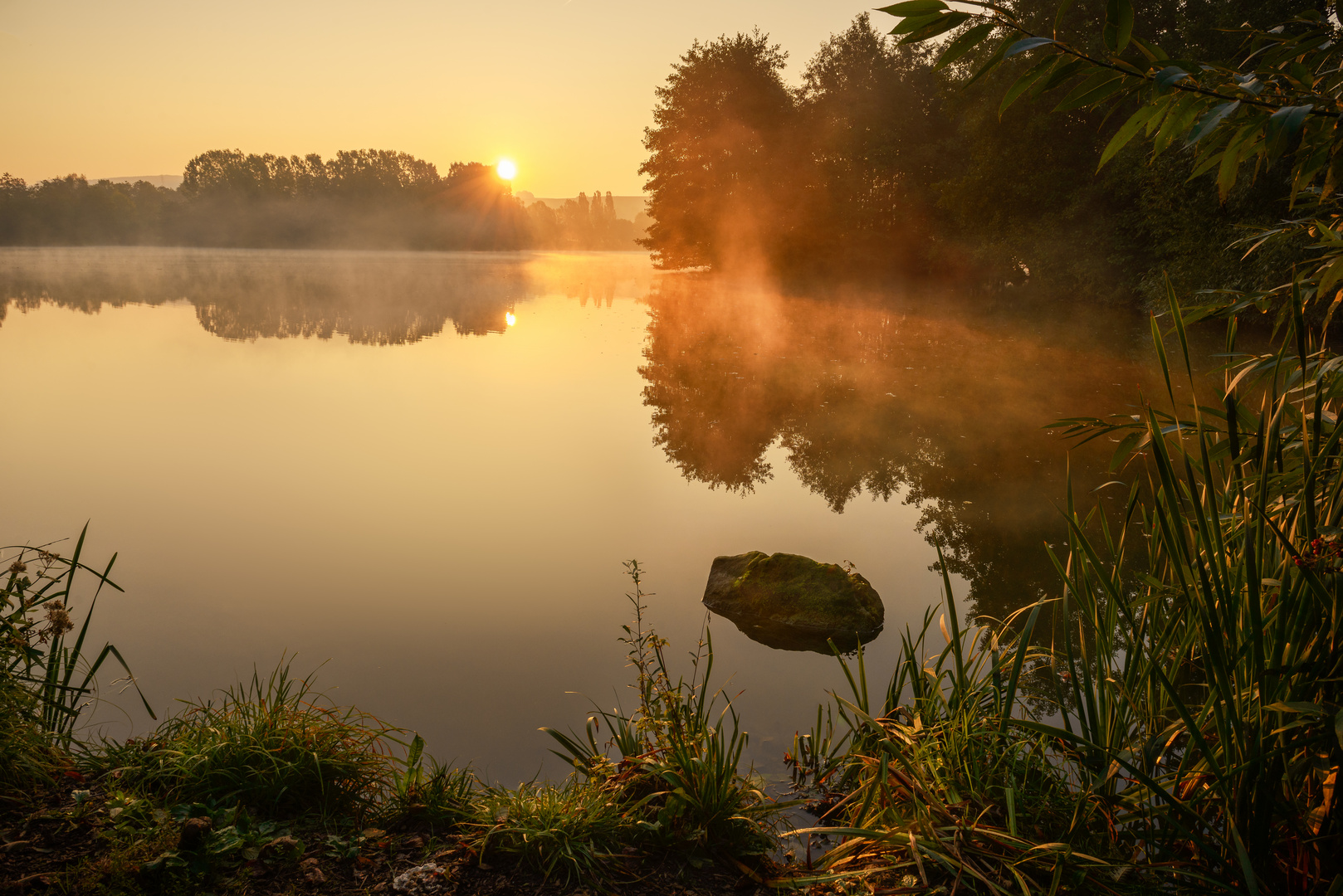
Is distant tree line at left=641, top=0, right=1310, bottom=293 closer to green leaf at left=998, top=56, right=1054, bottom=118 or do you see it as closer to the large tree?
the large tree

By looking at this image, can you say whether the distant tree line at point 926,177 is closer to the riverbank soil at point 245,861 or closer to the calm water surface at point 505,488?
the calm water surface at point 505,488

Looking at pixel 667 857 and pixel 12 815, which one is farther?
pixel 667 857

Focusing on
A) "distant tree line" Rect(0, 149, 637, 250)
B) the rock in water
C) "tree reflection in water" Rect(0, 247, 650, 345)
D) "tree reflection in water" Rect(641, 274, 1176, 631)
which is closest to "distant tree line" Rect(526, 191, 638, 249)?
"distant tree line" Rect(0, 149, 637, 250)

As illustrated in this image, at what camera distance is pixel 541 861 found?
237 centimetres

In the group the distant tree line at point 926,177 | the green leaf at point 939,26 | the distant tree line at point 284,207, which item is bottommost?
the green leaf at point 939,26

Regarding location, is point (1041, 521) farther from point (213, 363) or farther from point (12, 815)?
point (213, 363)

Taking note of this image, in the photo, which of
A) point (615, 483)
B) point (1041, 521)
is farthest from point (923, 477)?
point (615, 483)

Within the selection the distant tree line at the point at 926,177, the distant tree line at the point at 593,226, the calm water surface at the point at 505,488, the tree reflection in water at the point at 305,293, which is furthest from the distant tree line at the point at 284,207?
the calm water surface at the point at 505,488

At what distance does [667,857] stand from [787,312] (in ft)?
71.9

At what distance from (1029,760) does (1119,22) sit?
2.30 m

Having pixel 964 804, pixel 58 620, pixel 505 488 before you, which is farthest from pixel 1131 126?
pixel 505 488

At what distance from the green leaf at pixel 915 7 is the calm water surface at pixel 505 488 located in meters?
3.25

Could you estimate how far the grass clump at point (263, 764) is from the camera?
2578 millimetres

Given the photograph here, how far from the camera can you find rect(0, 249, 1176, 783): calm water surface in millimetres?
4480
